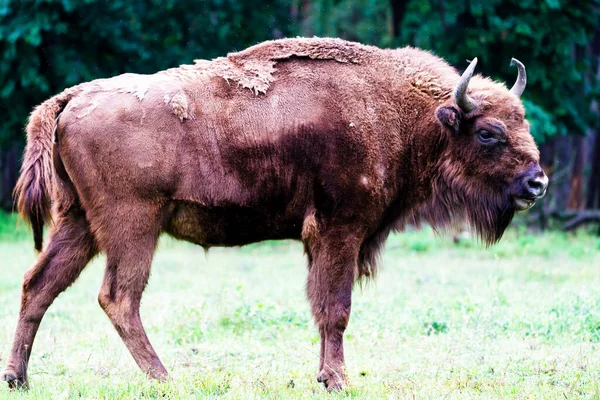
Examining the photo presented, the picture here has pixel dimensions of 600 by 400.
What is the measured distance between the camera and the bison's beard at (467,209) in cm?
704

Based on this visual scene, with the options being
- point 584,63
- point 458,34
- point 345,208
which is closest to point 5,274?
point 345,208

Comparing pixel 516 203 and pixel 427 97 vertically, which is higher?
pixel 427 97

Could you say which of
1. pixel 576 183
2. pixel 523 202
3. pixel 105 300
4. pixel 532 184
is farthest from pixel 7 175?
pixel 532 184

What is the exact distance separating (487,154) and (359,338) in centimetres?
230

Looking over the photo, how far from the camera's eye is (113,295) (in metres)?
6.30

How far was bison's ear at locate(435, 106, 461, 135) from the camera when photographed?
671 cm

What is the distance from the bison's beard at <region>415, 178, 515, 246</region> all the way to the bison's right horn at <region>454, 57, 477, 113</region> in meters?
0.64

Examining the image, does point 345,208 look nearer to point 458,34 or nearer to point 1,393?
point 1,393

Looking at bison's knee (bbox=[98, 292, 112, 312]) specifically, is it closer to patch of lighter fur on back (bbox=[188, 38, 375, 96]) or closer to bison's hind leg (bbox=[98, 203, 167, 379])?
bison's hind leg (bbox=[98, 203, 167, 379])

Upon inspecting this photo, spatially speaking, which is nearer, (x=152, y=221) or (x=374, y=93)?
(x=152, y=221)

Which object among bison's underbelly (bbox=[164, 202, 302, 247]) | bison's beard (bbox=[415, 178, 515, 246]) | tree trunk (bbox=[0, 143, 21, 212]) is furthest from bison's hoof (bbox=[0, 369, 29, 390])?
tree trunk (bbox=[0, 143, 21, 212])

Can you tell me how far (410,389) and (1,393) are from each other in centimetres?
289

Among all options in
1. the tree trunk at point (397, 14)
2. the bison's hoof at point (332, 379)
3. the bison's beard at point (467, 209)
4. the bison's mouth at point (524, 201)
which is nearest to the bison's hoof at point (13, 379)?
the bison's hoof at point (332, 379)

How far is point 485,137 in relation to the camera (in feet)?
22.6
